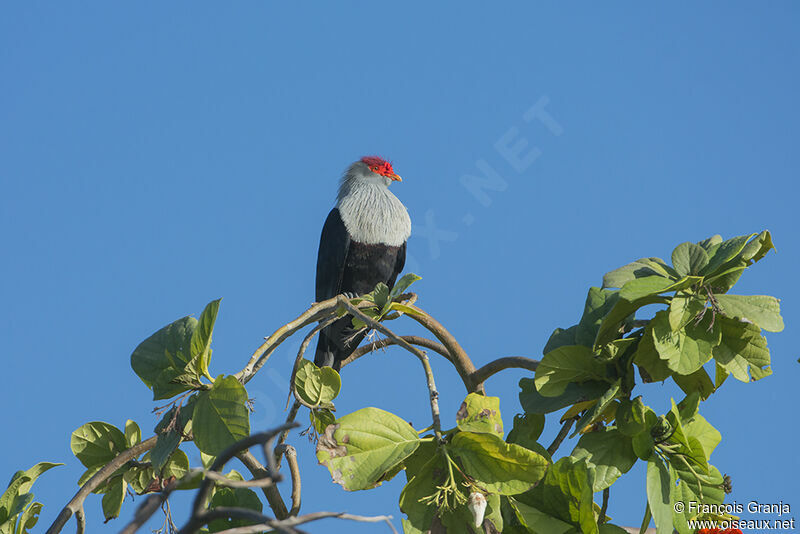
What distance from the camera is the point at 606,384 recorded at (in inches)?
68.0

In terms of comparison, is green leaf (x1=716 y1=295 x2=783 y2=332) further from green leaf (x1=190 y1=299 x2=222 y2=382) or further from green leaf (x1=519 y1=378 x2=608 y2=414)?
green leaf (x1=190 y1=299 x2=222 y2=382)

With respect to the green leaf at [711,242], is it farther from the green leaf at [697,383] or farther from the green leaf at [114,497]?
the green leaf at [114,497]

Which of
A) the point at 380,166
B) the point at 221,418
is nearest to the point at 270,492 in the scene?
the point at 221,418

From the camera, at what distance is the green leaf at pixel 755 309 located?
1.58 m

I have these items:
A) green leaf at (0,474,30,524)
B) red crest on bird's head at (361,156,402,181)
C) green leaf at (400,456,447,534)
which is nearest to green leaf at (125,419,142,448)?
green leaf at (0,474,30,524)

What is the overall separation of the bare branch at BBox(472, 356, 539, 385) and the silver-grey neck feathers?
104 inches

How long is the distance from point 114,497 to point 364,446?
0.78 meters

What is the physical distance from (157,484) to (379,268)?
2738 mm

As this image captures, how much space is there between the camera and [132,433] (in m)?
1.96

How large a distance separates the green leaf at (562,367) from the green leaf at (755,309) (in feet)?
0.95

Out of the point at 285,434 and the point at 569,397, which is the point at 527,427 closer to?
the point at 569,397

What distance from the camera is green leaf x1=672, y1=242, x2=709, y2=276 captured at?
5.45 ft

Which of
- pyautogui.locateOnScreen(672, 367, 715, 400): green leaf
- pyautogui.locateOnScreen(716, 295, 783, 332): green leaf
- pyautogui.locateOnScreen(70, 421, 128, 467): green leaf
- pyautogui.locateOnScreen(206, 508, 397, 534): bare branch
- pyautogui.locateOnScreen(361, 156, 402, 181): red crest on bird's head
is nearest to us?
pyautogui.locateOnScreen(206, 508, 397, 534): bare branch

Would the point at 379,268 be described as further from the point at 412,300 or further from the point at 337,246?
the point at 412,300
